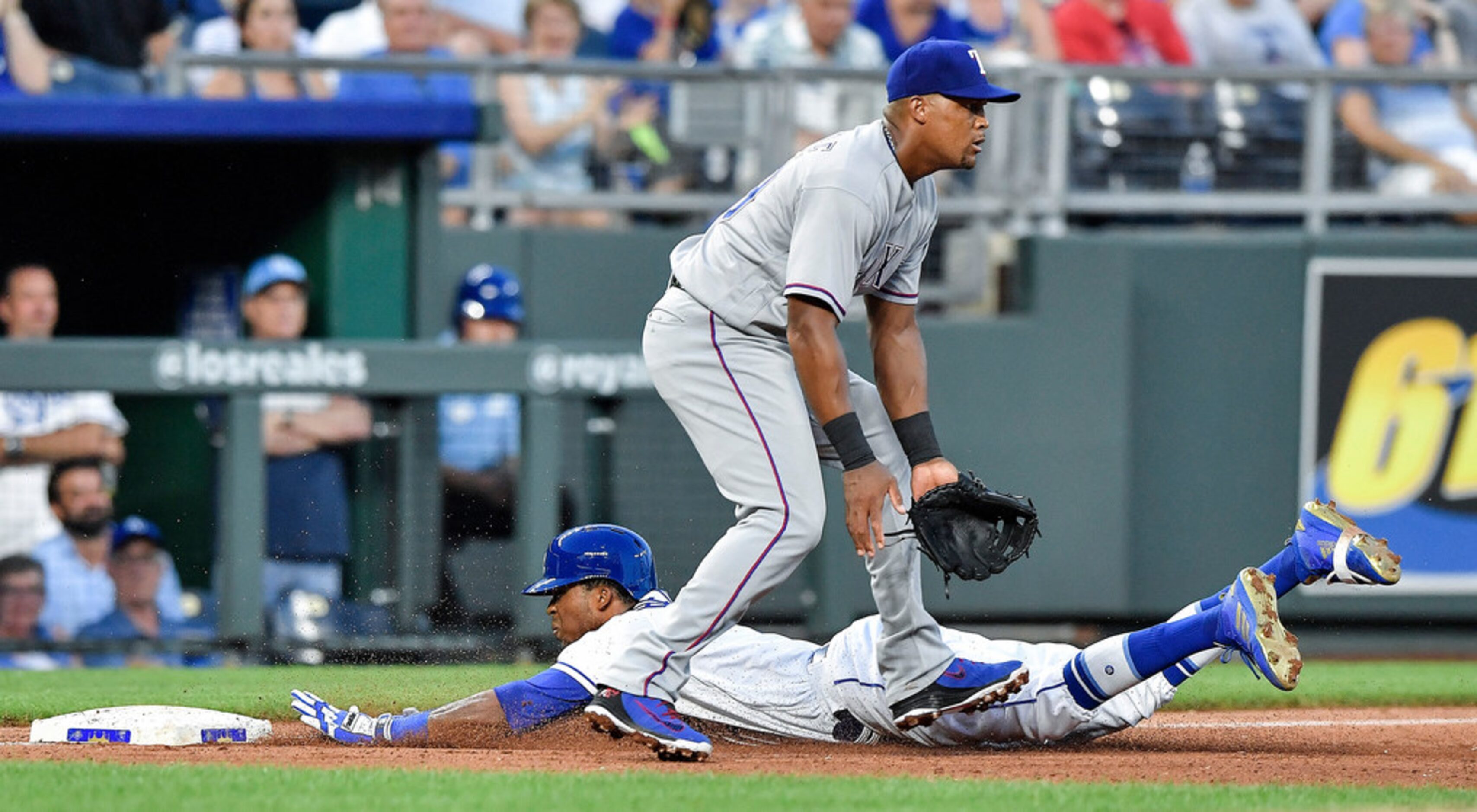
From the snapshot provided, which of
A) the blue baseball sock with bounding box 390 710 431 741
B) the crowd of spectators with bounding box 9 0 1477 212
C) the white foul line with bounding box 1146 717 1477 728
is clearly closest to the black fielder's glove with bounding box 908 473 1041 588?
the blue baseball sock with bounding box 390 710 431 741

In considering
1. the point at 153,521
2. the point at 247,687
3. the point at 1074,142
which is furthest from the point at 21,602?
the point at 1074,142

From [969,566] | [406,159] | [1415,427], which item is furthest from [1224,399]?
[969,566]

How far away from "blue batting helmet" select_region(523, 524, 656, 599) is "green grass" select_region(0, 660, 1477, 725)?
950 mm

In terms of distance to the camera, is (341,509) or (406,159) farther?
(406,159)

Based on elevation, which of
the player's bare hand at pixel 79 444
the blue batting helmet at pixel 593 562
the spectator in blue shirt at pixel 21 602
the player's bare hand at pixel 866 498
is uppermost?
the player's bare hand at pixel 866 498

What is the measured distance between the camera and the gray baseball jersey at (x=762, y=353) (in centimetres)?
488

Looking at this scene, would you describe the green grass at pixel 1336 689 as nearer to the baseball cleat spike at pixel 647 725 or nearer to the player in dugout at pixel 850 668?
the player in dugout at pixel 850 668

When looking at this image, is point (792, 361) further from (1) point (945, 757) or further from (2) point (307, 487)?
(2) point (307, 487)

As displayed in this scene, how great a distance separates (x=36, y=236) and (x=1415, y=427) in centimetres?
651

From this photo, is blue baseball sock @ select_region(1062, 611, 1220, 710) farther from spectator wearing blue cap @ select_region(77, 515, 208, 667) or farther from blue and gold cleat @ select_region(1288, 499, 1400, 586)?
spectator wearing blue cap @ select_region(77, 515, 208, 667)

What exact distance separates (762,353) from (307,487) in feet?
12.4

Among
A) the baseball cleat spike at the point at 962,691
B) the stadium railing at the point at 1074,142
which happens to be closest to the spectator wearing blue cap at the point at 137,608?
the stadium railing at the point at 1074,142

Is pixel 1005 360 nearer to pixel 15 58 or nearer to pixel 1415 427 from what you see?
pixel 1415 427

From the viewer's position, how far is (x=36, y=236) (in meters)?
9.62
